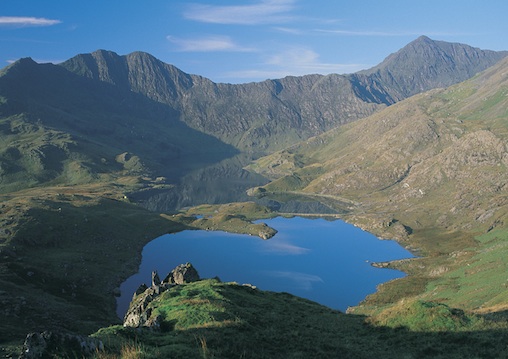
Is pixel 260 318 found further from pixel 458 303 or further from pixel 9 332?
pixel 458 303

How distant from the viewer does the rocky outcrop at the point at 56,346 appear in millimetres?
24312

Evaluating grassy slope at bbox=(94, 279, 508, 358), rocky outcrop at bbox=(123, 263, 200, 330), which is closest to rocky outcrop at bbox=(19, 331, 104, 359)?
grassy slope at bbox=(94, 279, 508, 358)

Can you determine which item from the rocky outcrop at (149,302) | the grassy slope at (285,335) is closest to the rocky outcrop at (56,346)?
the grassy slope at (285,335)

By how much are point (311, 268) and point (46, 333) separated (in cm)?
17147

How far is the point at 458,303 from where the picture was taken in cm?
8900

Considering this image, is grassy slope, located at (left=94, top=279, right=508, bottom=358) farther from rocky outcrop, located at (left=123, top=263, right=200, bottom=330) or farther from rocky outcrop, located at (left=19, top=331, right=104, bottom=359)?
rocky outcrop, located at (left=19, top=331, right=104, bottom=359)

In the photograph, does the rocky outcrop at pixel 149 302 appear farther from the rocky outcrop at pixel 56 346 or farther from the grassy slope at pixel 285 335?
the rocky outcrop at pixel 56 346

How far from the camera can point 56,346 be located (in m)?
25.0

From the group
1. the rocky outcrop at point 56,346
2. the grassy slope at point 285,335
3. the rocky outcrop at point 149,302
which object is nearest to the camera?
the rocky outcrop at point 56,346

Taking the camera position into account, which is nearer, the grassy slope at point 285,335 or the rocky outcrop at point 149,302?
the grassy slope at point 285,335

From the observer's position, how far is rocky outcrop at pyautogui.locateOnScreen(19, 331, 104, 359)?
957 inches

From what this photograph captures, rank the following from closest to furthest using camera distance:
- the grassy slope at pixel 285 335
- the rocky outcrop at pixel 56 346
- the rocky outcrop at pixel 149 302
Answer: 1. the rocky outcrop at pixel 56 346
2. the grassy slope at pixel 285 335
3. the rocky outcrop at pixel 149 302

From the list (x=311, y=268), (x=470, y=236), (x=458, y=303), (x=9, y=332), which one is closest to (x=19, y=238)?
(x=9, y=332)

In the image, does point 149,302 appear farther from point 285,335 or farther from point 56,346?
point 56,346
